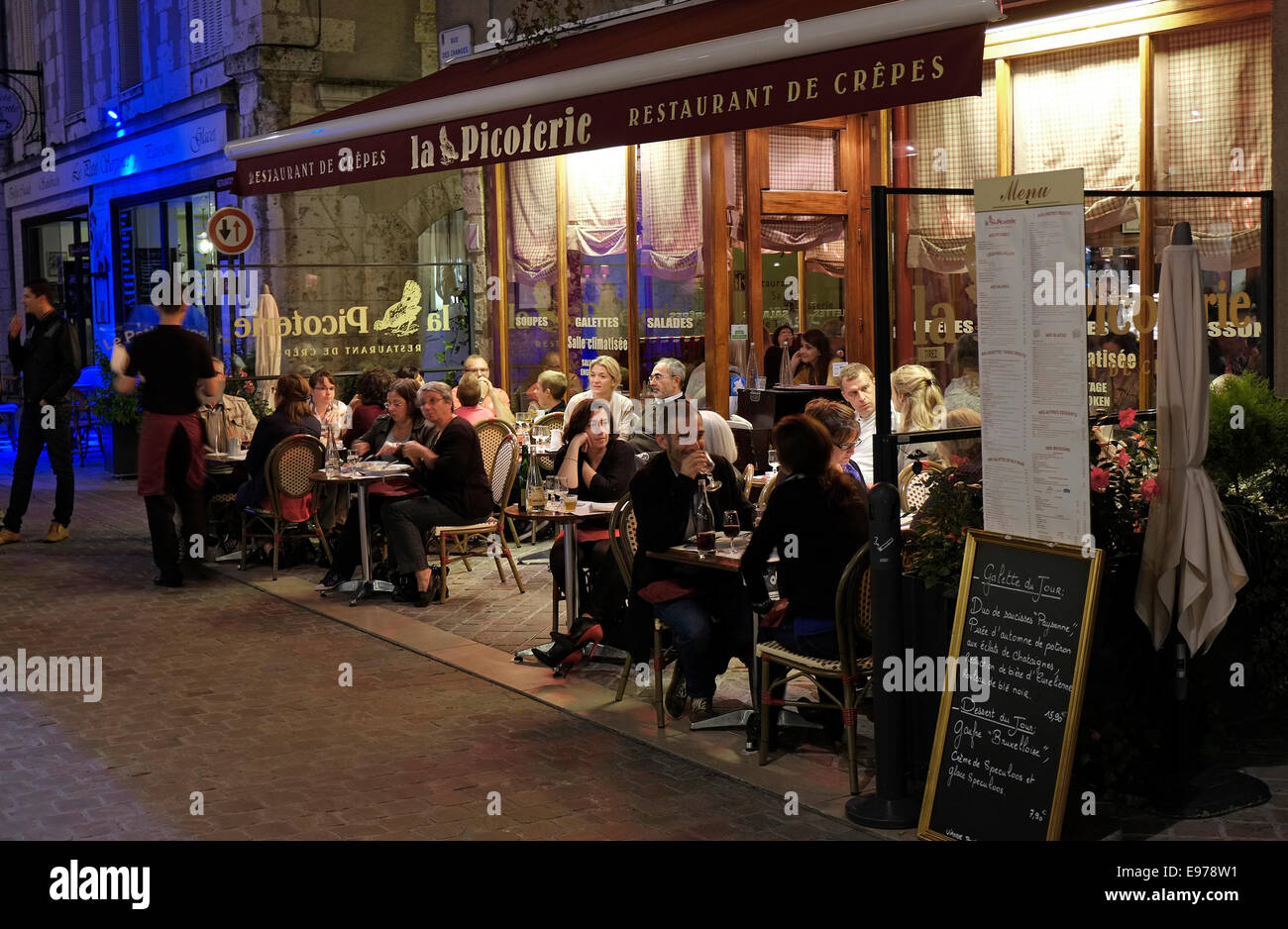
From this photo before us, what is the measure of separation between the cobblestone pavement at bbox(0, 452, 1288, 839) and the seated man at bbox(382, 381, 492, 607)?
349 mm

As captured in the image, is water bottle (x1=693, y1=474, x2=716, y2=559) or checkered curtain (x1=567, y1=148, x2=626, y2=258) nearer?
water bottle (x1=693, y1=474, x2=716, y2=559)

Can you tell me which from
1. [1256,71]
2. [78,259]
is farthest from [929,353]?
[78,259]

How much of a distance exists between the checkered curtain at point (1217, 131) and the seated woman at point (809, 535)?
4.01 meters

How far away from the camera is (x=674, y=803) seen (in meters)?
5.39

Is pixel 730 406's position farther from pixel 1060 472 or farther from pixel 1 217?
pixel 1 217

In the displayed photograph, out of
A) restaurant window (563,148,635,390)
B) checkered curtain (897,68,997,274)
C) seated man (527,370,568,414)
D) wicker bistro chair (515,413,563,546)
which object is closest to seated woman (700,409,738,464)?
wicker bistro chair (515,413,563,546)

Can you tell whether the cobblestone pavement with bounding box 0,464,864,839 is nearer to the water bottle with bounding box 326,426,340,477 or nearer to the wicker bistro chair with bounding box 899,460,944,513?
the water bottle with bounding box 326,426,340,477

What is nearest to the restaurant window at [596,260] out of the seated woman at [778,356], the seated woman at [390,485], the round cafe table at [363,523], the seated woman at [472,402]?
the seated woman at [778,356]

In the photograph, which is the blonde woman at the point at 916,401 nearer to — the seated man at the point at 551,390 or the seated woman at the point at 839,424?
the seated woman at the point at 839,424

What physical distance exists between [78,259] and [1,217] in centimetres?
450

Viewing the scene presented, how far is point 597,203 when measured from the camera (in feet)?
43.6

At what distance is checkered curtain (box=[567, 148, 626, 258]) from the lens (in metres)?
13.0

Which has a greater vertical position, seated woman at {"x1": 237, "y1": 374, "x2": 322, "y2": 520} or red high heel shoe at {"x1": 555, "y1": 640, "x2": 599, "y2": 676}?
seated woman at {"x1": 237, "y1": 374, "x2": 322, "y2": 520}

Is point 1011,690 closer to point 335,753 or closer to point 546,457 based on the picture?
point 335,753
